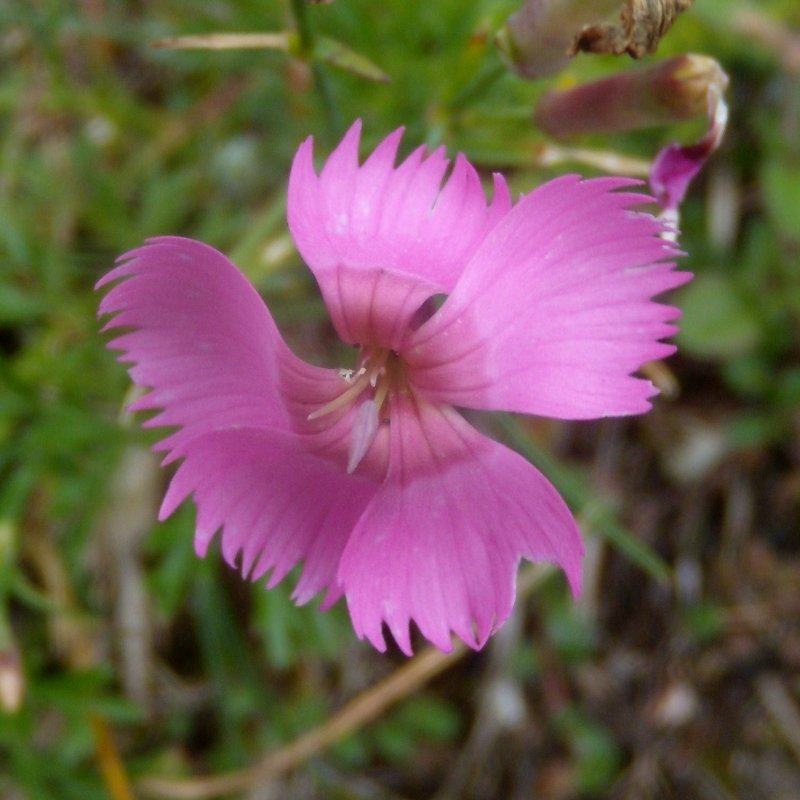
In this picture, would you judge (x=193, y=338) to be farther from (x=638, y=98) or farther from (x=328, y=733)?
(x=328, y=733)

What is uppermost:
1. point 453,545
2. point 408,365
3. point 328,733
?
point 408,365

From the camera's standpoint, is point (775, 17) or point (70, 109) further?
point (70, 109)

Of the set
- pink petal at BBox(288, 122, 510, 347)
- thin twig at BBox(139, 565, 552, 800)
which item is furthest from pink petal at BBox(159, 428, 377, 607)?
thin twig at BBox(139, 565, 552, 800)

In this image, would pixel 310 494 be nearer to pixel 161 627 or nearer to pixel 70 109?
pixel 161 627

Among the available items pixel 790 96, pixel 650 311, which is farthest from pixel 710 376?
pixel 650 311

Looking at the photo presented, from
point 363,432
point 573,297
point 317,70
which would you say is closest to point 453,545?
point 363,432

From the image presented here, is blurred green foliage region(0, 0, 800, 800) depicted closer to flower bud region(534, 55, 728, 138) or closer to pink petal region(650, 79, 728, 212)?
flower bud region(534, 55, 728, 138)

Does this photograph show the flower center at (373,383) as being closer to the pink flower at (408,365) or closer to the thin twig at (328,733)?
the pink flower at (408,365)
